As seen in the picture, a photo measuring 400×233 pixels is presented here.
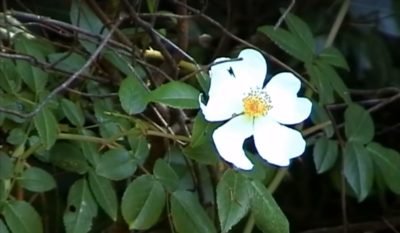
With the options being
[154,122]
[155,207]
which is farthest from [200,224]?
[154,122]

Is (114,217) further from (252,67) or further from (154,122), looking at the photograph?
(252,67)

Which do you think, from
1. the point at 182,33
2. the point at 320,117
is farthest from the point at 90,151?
the point at 320,117

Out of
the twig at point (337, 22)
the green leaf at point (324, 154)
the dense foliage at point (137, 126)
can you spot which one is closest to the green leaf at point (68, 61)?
the dense foliage at point (137, 126)

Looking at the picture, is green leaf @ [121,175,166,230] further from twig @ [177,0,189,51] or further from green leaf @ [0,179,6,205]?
twig @ [177,0,189,51]

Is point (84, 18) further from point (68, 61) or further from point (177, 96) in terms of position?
point (177, 96)

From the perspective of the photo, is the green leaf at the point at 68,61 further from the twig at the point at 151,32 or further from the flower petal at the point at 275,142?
the flower petal at the point at 275,142
